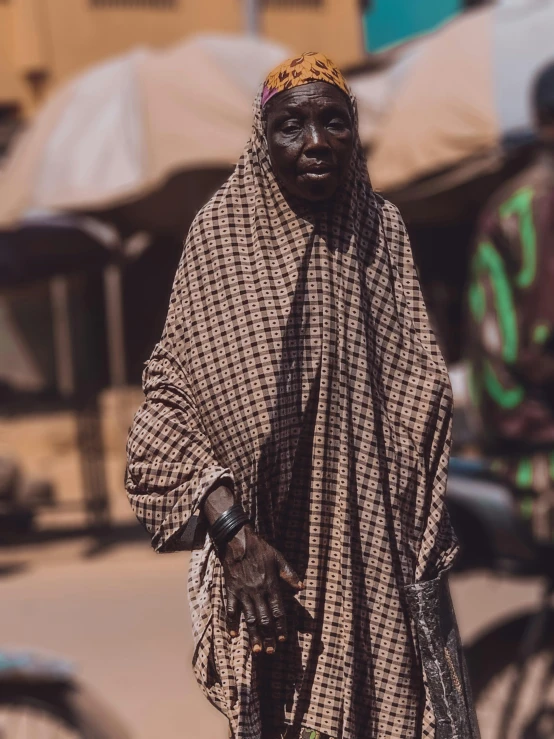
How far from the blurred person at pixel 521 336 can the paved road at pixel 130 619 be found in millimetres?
1695

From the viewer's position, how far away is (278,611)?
1.81 m

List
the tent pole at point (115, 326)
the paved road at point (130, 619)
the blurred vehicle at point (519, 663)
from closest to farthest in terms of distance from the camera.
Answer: the blurred vehicle at point (519, 663), the paved road at point (130, 619), the tent pole at point (115, 326)

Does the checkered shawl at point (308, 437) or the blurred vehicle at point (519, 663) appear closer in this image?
the checkered shawl at point (308, 437)

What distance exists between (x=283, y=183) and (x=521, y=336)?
1.59 m

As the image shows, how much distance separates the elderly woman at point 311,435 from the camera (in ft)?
6.18

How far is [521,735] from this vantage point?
3.59m

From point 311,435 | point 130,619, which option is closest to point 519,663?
point 311,435

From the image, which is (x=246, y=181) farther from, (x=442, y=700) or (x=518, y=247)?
(x=518, y=247)

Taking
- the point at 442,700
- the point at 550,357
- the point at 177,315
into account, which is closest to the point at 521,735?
the point at 550,357

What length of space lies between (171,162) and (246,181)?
17.2ft

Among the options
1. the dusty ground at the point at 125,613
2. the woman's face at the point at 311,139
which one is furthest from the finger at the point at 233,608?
the dusty ground at the point at 125,613

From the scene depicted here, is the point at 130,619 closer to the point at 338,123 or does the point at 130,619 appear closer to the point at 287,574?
the point at 287,574

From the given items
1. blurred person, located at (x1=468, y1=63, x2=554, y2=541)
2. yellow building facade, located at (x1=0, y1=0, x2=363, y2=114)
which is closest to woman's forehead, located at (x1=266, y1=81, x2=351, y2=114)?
blurred person, located at (x1=468, y1=63, x2=554, y2=541)

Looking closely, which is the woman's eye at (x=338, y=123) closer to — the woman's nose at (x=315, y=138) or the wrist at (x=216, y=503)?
the woman's nose at (x=315, y=138)
